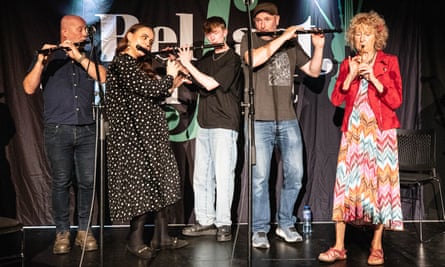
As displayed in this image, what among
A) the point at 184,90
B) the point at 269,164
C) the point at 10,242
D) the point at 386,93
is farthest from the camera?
the point at 184,90

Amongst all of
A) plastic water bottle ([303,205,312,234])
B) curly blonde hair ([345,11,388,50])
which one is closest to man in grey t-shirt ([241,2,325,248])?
plastic water bottle ([303,205,312,234])

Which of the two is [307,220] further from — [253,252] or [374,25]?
[374,25]

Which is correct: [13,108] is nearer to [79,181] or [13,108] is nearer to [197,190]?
[79,181]

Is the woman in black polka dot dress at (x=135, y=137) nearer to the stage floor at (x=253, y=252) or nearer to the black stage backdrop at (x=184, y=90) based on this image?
the stage floor at (x=253, y=252)

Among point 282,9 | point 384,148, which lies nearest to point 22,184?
point 282,9

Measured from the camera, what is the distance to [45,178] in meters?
5.32

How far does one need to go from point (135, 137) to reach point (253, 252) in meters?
1.25

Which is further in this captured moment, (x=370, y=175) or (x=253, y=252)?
(x=253, y=252)

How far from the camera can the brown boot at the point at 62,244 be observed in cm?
437

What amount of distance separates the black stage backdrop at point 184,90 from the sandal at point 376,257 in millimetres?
1475

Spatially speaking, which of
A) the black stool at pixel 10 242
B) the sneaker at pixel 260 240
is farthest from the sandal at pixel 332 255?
the black stool at pixel 10 242

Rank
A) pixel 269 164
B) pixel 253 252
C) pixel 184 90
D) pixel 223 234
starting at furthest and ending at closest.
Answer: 1. pixel 184 90
2. pixel 223 234
3. pixel 269 164
4. pixel 253 252

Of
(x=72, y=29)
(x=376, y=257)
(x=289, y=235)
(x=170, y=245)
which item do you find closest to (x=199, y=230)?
(x=170, y=245)

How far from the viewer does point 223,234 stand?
15.5ft
